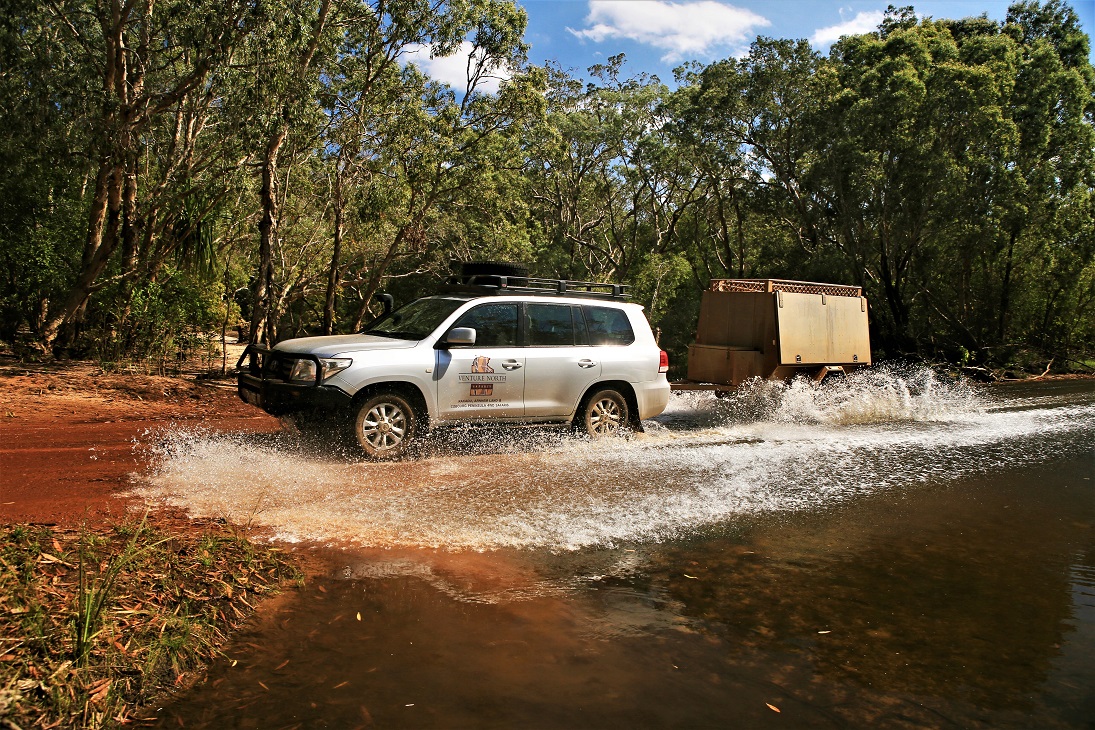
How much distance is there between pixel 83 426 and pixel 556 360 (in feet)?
18.8

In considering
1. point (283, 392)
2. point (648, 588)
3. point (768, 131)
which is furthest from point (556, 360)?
point (768, 131)

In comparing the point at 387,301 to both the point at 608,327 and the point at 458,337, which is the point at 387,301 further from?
the point at 608,327

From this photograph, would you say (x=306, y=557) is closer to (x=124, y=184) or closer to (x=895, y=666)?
(x=895, y=666)

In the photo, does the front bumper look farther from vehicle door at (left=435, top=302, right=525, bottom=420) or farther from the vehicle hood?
vehicle door at (left=435, top=302, right=525, bottom=420)

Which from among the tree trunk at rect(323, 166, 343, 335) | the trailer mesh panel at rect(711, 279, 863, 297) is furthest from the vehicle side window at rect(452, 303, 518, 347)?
the tree trunk at rect(323, 166, 343, 335)

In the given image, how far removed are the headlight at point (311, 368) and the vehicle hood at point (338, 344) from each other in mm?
73

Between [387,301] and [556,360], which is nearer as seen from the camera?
[556,360]

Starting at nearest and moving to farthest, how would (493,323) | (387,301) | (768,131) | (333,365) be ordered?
(333,365) < (493,323) < (387,301) < (768,131)

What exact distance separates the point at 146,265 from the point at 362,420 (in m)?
9.28

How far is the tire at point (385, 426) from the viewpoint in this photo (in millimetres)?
7809

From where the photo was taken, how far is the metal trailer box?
12.4 meters

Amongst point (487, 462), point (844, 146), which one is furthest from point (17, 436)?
point (844, 146)

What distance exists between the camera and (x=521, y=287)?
9.38 metres

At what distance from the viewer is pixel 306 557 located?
5.18 meters
